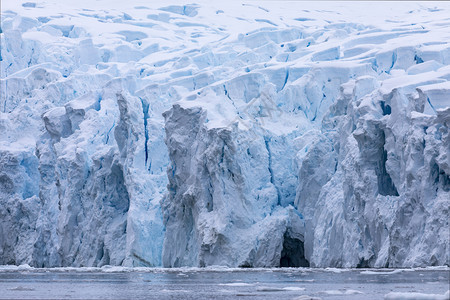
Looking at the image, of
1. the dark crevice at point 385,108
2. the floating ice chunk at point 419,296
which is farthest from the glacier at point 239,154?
the floating ice chunk at point 419,296

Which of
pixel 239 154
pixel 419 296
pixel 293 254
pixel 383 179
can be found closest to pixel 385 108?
pixel 383 179

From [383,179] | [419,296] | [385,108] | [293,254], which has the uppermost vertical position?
[419,296]

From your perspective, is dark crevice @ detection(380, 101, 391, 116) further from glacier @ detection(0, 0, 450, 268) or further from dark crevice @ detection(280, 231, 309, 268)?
dark crevice @ detection(280, 231, 309, 268)

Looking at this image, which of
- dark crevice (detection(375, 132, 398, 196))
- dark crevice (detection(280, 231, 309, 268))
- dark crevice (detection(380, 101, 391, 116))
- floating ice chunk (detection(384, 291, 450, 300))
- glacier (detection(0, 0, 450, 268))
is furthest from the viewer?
dark crevice (detection(280, 231, 309, 268))

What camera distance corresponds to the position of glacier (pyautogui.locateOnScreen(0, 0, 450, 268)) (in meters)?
21.8

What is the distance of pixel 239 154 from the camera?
83.8ft

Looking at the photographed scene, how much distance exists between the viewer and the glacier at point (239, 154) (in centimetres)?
2183

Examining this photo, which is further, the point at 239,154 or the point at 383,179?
the point at 239,154

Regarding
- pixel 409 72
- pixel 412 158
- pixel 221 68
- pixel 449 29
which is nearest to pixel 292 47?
pixel 221 68

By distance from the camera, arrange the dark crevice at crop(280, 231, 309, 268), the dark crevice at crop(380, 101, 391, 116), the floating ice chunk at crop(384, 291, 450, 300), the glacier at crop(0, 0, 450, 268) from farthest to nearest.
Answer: the dark crevice at crop(280, 231, 309, 268)
the dark crevice at crop(380, 101, 391, 116)
the glacier at crop(0, 0, 450, 268)
the floating ice chunk at crop(384, 291, 450, 300)

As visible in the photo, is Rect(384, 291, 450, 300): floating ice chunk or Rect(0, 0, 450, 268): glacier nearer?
Rect(384, 291, 450, 300): floating ice chunk

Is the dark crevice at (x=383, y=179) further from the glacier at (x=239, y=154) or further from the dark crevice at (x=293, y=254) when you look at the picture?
the dark crevice at (x=293, y=254)

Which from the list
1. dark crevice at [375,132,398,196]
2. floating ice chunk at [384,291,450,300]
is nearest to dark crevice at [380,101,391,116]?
dark crevice at [375,132,398,196]

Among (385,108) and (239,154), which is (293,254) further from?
(385,108)
